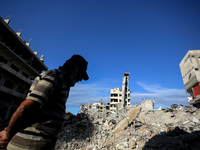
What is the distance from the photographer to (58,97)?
1.16m

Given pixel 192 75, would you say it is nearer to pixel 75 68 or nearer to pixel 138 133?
pixel 138 133

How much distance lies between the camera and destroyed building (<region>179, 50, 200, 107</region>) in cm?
1595

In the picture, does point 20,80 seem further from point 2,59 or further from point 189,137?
point 189,137

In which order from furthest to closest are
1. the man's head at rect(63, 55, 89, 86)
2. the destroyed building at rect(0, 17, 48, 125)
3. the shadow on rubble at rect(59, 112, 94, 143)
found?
the destroyed building at rect(0, 17, 48, 125) < the shadow on rubble at rect(59, 112, 94, 143) < the man's head at rect(63, 55, 89, 86)

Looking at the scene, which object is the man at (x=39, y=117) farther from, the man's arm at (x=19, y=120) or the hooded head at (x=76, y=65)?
the hooded head at (x=76, y=65)

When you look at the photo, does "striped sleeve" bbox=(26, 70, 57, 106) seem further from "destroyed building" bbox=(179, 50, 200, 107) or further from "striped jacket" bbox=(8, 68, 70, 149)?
"destroyed building" bbox=(179, 50, 200, 107)

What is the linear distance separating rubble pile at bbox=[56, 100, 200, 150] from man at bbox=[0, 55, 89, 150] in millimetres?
5353

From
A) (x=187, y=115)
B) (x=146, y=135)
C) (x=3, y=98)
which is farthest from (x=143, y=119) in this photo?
(x=3, y=98)

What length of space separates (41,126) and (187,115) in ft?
34.4

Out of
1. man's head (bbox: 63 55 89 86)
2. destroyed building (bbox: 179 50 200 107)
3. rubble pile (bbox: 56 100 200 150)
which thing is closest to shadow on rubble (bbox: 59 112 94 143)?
rubble pile (bbox: 56 100 200 150)

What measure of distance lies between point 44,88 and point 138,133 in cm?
717

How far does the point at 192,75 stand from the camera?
56.5ft

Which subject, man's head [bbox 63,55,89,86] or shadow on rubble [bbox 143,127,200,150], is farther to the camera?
shadow on rubble [bbox 143,127,200,150]

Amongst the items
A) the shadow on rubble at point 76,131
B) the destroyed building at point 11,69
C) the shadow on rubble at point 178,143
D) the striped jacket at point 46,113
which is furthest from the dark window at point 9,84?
the striped jacket at point 46,113
